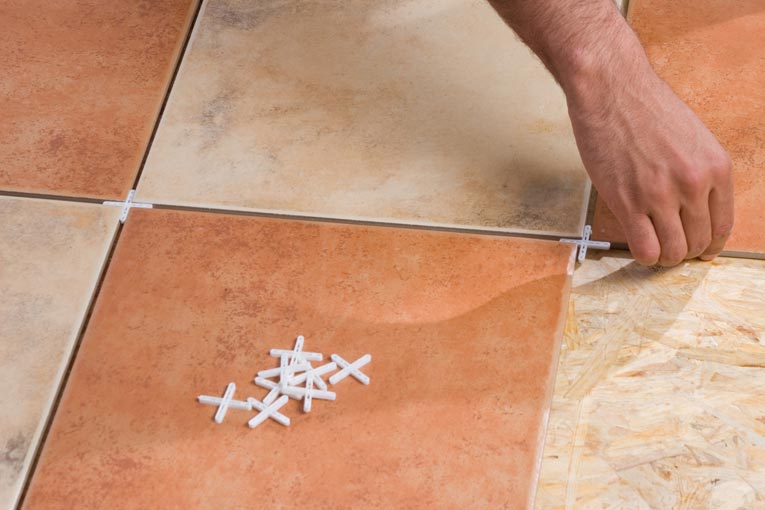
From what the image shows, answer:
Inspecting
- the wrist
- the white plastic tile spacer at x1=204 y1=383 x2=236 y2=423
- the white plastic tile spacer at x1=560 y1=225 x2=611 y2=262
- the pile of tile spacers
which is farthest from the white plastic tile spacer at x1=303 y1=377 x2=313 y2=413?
the wrist

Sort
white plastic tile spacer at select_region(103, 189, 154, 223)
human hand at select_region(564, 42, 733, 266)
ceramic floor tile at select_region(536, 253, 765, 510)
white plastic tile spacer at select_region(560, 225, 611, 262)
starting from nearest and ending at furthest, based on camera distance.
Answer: ceramic floor tile at select_region(536, 253, 765, 510)
human hand at select_region(564, 42, 733, 266)
white plastic tile spacer at select_region(560, 225, 611, 262)
white plastic tile spacer at select_region(103, 189, 154, 223)

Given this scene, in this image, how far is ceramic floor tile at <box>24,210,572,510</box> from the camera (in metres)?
1.32

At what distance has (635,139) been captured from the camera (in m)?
1.39

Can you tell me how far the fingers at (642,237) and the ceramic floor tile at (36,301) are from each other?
0.82m

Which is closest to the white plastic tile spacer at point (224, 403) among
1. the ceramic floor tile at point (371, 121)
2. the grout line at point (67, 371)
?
the grout line at point (67, 371)

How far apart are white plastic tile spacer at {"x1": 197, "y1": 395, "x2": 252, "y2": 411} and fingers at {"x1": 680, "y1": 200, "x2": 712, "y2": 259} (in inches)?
26.1

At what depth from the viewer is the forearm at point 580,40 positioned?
1.42m

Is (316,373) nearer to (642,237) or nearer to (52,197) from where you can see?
(642,237)

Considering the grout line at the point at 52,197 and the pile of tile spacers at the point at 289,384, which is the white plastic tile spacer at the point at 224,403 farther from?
the grout line at the point at 52,197

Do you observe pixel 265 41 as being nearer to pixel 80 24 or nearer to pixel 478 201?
pixel 80 24

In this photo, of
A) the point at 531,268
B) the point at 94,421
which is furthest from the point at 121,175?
the point at 531,268

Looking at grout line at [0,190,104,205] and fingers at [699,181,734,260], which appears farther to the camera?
grout line at [0,190,104,205]

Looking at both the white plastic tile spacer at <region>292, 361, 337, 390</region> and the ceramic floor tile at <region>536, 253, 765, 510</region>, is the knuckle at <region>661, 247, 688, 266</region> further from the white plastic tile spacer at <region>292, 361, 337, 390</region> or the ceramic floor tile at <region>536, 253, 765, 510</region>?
the white plastic tile spacer at <region>292, 361, 337, 390</region>

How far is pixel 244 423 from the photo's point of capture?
1.37 meters
